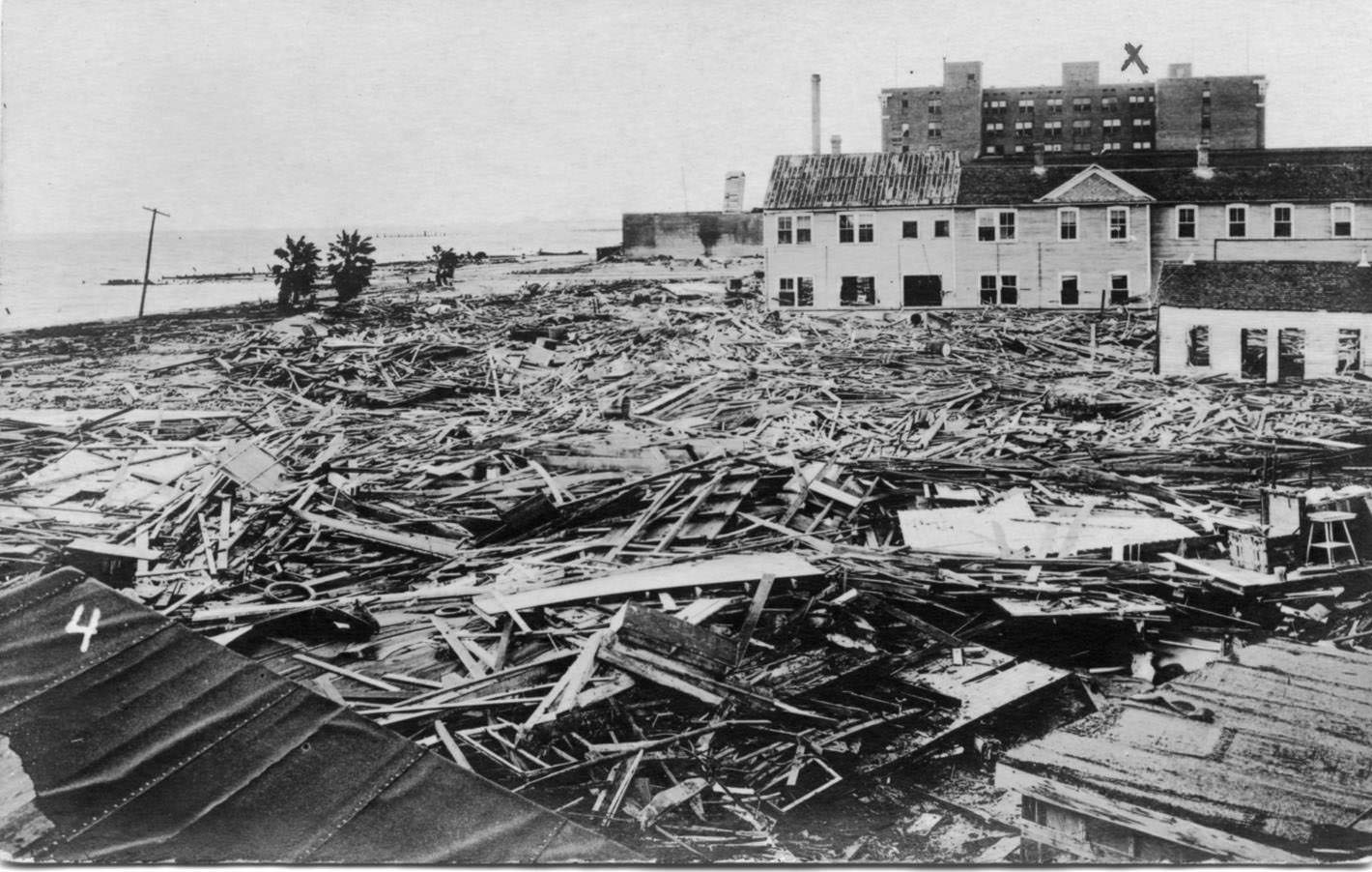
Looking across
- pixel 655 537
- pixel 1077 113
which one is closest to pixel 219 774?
pixel 655 537

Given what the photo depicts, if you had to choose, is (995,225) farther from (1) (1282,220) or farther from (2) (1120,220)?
(1) (1282,220)

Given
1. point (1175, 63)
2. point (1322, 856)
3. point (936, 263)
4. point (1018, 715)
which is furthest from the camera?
point (936, 263)

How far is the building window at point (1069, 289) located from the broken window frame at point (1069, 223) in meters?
0.81

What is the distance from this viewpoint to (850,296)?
21.6 m

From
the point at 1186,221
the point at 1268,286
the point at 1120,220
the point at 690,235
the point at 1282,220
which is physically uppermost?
the point at 690,235

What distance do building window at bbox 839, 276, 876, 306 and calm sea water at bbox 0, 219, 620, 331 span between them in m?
11.0

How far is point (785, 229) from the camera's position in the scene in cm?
2211

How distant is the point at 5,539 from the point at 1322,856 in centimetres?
870

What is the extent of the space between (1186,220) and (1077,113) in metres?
21.9

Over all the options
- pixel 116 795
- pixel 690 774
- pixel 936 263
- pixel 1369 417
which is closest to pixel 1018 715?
pixel 690 774

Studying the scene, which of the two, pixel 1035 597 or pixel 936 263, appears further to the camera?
pixel 936 263

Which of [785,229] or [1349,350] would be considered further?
[785,229]

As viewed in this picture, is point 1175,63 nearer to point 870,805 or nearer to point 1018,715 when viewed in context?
point 1018,715

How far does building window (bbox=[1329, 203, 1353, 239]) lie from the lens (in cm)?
864
